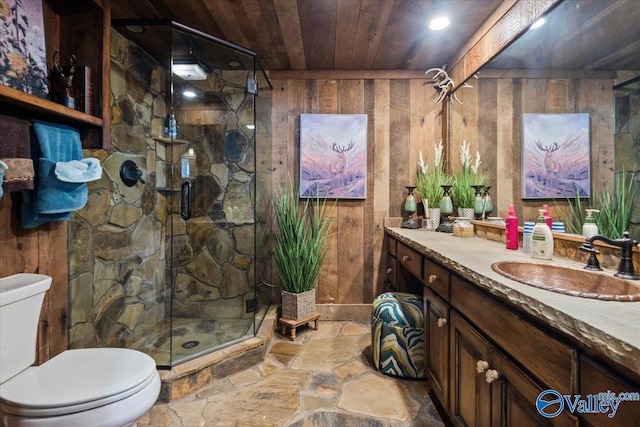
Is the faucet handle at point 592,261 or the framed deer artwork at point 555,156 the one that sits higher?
the framed deer artwork at point 555,156

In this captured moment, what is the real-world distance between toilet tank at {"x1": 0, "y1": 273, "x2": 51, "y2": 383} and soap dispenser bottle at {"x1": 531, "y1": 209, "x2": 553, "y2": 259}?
7.03 ft

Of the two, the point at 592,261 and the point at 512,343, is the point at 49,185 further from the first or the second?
the point at 592,261

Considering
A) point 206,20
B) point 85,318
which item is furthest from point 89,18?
point 85,318

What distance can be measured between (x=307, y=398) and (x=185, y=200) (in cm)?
180

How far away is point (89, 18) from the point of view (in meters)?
1.49

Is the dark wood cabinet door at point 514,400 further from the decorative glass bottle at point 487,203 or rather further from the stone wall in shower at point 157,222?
the stone wall in shower at point 157,222

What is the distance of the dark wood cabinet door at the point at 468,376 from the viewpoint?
3.43 feet

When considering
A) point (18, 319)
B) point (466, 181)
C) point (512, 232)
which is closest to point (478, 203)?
point (466, 181)

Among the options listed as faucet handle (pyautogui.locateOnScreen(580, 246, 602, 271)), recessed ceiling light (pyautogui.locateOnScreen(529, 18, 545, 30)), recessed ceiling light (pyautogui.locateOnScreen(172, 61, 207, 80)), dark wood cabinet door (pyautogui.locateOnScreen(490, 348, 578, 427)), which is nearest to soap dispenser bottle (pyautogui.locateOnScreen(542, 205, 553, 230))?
faucet handle (pyautogui.locateOnScreen(580, 246, 602, 271))

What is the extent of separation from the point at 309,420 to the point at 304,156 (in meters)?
2.03

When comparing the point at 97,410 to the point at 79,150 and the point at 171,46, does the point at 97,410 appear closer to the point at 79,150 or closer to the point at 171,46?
the point at 79,150

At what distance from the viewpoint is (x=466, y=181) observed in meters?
2.25

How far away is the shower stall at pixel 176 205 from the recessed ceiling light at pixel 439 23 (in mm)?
1336

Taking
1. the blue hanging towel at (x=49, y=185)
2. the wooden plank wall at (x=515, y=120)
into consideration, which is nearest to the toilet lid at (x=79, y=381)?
Answer: the blue hanging towel at (x=49, y=185)
